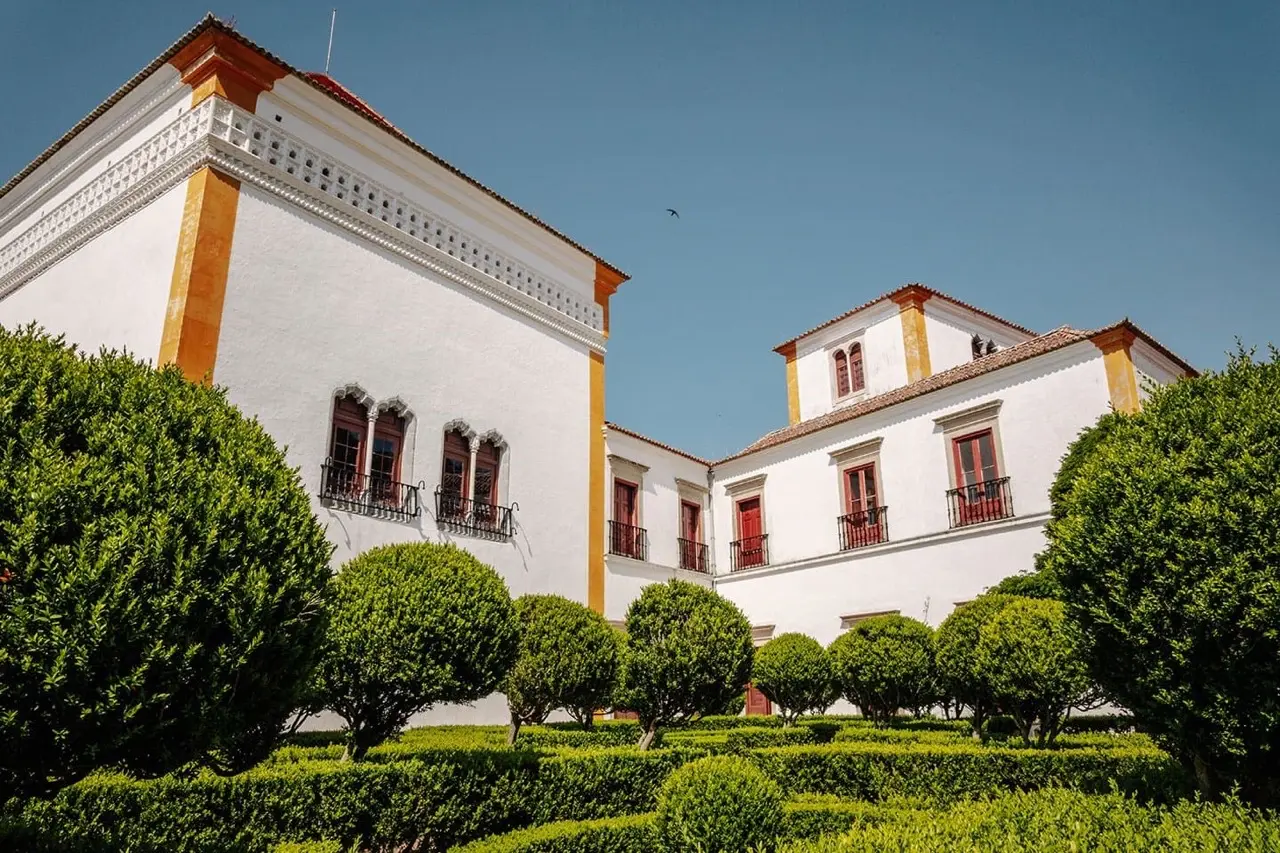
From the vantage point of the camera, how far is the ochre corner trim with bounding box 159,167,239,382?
10.4m

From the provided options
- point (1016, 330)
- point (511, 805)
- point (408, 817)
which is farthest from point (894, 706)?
point (1016, 330)

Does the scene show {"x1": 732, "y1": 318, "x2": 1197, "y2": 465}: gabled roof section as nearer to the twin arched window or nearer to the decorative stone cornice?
the twin arched window

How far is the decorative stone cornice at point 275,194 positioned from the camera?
11.5 metres

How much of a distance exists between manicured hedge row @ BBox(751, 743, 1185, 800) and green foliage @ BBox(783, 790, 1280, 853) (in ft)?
9.92

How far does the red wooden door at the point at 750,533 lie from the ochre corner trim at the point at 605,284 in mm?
7334

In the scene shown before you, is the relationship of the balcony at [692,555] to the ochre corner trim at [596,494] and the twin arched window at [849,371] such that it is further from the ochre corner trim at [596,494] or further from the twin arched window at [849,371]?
the twin arched window at [849,371]

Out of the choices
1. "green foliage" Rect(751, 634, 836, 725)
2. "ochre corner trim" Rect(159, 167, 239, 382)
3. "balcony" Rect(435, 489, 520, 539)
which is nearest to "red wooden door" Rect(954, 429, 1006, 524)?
"green foliage" Rect(751, 634, 836, 725)

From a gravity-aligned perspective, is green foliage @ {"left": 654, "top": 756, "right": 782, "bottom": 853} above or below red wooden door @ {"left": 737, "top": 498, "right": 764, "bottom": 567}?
below

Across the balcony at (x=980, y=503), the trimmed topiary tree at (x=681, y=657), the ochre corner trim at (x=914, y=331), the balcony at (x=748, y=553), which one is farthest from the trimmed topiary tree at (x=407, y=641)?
the ochre corner trim at (x=914, y=331)

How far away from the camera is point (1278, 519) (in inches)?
179

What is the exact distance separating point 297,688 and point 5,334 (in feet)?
8.32

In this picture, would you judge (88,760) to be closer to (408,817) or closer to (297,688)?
(297,688)

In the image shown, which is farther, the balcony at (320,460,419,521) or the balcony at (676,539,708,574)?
the balcony at (676,539,708,574)

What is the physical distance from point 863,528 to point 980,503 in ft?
10.1
